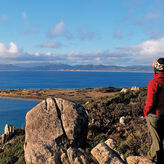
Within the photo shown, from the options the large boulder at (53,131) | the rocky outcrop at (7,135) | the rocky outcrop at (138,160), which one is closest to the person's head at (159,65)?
the rocky outcrop at (138,160)

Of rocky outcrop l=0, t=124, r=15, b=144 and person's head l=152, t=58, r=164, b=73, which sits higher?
person's head l=152, t=58, r=164, b=73

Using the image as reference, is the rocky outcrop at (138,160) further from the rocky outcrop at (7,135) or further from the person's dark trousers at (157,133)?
the rocky outcrop at (7,135)

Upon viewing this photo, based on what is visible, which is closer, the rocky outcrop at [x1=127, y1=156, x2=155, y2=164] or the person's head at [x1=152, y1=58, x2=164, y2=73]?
the person's head at [x1=152, y1=58, x2=164, y2=73]

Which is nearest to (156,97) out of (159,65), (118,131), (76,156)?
(159,65)

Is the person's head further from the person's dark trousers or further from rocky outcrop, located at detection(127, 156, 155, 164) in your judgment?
rocky outcrop, located at detection(127, 156, 155, 164)

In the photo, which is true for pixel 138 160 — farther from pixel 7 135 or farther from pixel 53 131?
pixel 7 135

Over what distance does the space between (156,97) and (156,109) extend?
43 centimetres

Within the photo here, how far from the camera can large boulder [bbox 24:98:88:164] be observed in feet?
32.6

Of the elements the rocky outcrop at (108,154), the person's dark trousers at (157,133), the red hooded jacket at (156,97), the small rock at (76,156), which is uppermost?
the red hooded jacket at (156,97)

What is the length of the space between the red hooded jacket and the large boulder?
5231 millimetres

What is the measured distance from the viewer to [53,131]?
10445 millimetres

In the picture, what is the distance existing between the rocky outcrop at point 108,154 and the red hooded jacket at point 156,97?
2993 mm

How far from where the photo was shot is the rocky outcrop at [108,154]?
8081 mm

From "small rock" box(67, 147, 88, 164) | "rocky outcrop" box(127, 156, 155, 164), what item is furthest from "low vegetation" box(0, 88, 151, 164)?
"rocky outcrop" box(127, 156, 155, 164)
